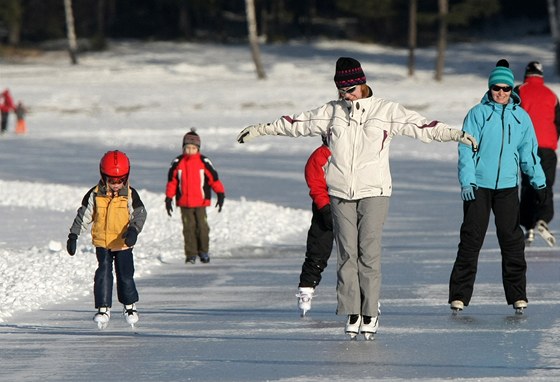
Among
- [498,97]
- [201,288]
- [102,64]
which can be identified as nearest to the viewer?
[498,97]

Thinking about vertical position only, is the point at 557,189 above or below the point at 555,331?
below

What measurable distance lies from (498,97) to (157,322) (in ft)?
9.10

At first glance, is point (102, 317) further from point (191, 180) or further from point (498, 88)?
point (191, 180)

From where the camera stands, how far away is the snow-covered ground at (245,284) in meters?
7.77

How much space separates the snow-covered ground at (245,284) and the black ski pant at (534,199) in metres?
0.50

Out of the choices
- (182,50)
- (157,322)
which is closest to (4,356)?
(157,322)

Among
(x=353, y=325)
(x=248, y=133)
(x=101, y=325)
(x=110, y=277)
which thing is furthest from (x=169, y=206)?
(x=353, y=325)

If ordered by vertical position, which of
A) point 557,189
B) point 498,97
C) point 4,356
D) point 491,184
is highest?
point 498,97

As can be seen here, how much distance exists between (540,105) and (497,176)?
451 centimetres

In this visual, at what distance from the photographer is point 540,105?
13.7 meters

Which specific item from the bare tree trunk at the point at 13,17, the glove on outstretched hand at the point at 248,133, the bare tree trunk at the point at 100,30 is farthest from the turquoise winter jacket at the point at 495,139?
the bare tree trunk at the point at 100,30

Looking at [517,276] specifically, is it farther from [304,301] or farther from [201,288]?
[201,288]

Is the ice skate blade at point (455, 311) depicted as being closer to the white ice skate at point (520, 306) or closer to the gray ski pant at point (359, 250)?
the white ice skate at point (520, 306)

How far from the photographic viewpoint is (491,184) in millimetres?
9430
